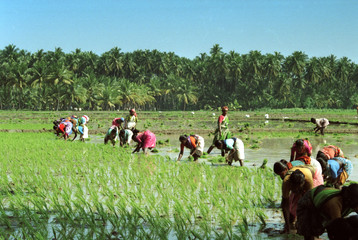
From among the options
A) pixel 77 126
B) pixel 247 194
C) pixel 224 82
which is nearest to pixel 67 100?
pixel 224 82

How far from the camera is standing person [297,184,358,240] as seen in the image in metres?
3.13

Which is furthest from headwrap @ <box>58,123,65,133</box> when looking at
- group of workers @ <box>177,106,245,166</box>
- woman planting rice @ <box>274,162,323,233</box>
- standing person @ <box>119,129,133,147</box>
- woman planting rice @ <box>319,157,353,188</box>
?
woman planting rice @ <box>274,162,323,233</box>

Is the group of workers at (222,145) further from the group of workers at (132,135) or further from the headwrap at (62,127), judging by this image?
the headwrap at (62,127)

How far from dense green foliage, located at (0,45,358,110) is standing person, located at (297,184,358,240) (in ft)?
185

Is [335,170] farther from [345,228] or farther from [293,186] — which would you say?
[345,228]

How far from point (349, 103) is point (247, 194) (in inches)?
2881

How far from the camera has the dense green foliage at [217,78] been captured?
67.6 metres

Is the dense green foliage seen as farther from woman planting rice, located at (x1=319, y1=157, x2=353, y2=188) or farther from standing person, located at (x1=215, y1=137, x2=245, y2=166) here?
woman planting rice, located at (x1=319, y1=157, x2=353, y2=188)

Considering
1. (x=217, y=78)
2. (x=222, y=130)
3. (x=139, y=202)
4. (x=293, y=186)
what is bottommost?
(x=139, y=202)

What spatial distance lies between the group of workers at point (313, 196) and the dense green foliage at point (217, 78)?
54.0 metres

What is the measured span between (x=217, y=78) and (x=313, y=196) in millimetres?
73174

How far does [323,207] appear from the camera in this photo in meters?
3.29

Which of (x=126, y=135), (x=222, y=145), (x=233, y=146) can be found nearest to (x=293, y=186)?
(x=222, y=145)

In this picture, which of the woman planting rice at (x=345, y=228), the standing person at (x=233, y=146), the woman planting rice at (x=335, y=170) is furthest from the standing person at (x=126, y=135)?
the woman planting rice at (x=345, y=228)
